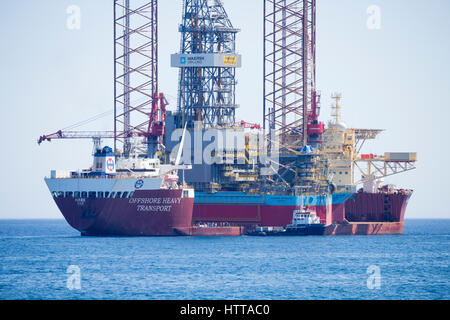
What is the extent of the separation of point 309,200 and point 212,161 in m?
10.1

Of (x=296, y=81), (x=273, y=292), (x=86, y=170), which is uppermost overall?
(x=296, y=81)

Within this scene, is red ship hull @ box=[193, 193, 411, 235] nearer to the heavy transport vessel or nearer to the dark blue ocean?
the dark blue ocean

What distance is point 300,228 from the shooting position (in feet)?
294

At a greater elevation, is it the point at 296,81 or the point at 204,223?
the point at 296,81

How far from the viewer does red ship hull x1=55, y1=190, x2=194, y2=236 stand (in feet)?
278

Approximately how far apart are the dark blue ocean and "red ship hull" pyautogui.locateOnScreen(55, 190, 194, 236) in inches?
66.3

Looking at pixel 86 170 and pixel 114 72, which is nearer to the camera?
pixel 86 170

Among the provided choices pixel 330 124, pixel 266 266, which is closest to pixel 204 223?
pixel 330 124

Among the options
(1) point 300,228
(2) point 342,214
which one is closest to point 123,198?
(1) point 300,228

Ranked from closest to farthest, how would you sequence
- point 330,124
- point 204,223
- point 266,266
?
point 266,266 < point 204,223 < point 330,124

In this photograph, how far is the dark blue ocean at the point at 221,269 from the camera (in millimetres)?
50656

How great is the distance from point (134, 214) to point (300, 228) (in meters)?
15.7
